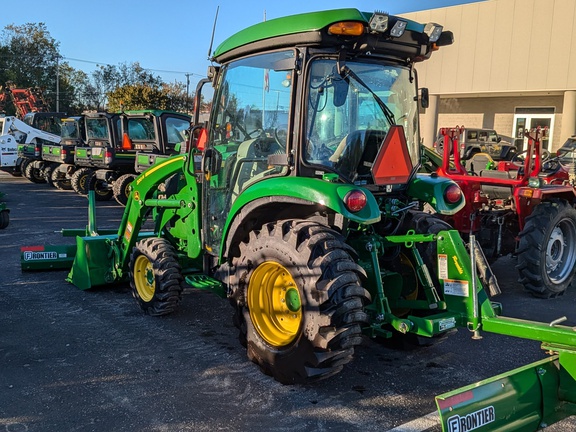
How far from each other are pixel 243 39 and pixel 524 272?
4.30 metres

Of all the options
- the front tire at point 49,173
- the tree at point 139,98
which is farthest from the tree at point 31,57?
the front tire at point 49,173

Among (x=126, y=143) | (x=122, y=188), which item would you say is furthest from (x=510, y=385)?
(x=126, y=143)

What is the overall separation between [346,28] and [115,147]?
12.8 m

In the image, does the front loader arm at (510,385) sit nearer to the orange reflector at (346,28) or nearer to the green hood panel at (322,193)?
the green hood panel at (322,193)

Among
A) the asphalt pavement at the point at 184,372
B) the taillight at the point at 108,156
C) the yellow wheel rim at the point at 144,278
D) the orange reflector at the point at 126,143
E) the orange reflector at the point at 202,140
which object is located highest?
the orange reflector at the point at 126,143

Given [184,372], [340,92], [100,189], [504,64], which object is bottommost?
[184,372]

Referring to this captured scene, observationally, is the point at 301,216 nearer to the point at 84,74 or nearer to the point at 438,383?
the point at 438,383

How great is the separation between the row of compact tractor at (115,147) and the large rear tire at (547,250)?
903 cm

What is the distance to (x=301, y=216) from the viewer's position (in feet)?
14.1

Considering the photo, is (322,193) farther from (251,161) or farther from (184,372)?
(184,372)

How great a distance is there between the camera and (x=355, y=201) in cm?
369

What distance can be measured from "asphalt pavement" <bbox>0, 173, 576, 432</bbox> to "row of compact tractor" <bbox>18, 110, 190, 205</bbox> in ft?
26.4

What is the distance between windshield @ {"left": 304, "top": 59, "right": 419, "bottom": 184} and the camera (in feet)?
13.3

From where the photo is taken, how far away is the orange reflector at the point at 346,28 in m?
3.83
